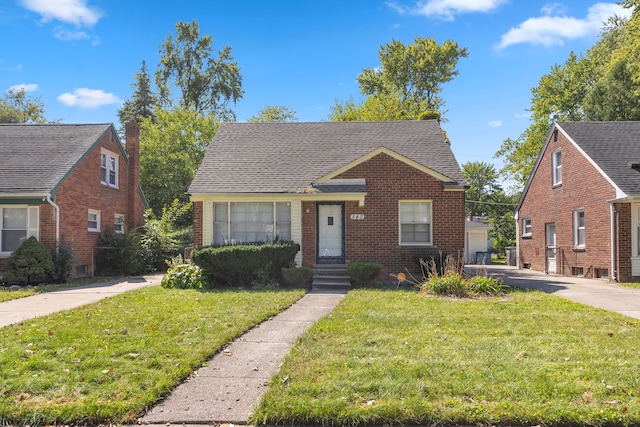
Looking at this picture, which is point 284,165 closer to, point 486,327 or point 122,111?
point 486,327

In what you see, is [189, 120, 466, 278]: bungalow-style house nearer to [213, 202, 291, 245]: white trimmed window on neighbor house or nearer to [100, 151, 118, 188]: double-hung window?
[213, 202, 291, 245]: white trimmed window on neighbor house

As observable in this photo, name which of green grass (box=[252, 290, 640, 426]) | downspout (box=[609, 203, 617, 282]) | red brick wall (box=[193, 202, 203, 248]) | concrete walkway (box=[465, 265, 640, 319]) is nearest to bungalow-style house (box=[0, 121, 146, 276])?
red brick wall (box=[193, 202, 203, 248])

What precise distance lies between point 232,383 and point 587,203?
16462 mm

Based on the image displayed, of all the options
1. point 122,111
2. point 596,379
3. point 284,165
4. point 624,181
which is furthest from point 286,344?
point 122,111

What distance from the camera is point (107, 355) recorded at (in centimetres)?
596

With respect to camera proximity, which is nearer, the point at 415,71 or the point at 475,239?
the point at 475,239

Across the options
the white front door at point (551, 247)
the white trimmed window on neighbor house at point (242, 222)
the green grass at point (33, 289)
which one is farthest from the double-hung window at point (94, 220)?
the white front door at point (551, 247)

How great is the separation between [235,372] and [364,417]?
1.85 meters

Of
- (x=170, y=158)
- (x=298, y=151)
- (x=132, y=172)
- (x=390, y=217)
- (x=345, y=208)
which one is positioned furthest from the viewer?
(x=170, y=158)

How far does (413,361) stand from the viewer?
5.62m

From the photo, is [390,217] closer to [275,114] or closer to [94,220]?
[94,220]

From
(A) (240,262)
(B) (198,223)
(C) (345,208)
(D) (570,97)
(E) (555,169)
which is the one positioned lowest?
(A) (240,262)

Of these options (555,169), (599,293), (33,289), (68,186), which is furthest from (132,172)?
(599,293)

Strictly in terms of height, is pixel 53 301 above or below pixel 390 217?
below
